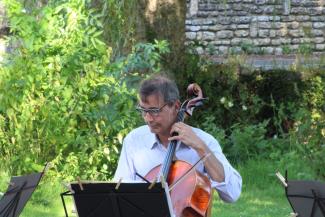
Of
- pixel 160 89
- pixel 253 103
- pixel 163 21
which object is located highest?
pixel 160 89

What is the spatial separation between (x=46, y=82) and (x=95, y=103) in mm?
410

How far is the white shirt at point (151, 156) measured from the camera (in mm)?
4062

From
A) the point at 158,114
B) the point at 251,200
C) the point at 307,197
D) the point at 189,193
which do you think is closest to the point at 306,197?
the point at 307,197

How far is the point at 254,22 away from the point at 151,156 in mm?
14148

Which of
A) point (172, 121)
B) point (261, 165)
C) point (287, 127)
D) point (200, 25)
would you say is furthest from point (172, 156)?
point (200, 25)

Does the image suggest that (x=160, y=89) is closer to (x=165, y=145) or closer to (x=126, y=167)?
(x=165, y=145)

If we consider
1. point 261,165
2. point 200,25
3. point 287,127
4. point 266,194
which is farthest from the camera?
point 200,25

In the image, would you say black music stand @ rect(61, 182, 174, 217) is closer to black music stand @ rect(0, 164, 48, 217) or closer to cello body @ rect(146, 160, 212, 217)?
black music stand @ rect(0, 164, 48, 217)

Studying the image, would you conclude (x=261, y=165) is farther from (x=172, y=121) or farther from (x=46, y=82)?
(x=172, y=121)

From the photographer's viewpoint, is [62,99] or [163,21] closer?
[62,99]

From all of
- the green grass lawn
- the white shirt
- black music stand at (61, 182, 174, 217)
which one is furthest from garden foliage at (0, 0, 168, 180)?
black music stand at (61, 182, 174, 217)

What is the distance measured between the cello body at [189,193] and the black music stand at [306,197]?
0.55 metres

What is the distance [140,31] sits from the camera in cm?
824

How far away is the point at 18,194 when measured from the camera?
3.71 m
